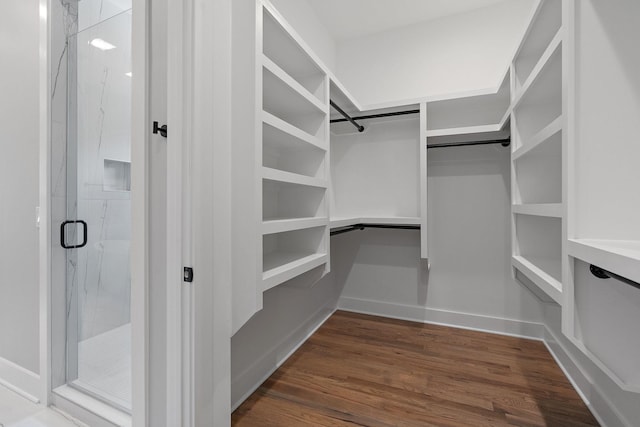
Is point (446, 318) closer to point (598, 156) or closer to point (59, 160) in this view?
point (598, 156)

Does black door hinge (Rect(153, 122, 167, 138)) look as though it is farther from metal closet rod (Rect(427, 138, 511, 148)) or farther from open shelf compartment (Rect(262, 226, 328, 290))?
metal closet rod (Rect(427, 138, 511, 148))

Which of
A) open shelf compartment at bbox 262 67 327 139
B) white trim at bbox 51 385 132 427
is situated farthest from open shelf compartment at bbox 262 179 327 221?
white trim at bbox 51 385 132 427

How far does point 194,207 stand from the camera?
99cm

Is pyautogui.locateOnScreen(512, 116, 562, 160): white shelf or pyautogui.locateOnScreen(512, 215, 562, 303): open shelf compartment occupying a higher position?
pyautogui.locateOnScreen(512, 116, 562, 160): white shelf

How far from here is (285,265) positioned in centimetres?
148

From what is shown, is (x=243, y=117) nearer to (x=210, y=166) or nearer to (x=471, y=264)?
(x=210, y=166)

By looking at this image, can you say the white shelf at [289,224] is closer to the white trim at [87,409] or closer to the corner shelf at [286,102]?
the corner shelf at [286,102]

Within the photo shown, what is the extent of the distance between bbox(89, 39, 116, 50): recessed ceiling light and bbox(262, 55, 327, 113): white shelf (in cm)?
96

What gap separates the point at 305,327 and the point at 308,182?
1296mm

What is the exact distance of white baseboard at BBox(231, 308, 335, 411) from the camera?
153cm

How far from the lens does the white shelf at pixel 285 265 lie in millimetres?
1300

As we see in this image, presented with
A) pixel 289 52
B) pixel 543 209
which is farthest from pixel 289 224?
pixel 543 209

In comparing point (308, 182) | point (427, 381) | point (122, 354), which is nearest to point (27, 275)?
point (122, 354)

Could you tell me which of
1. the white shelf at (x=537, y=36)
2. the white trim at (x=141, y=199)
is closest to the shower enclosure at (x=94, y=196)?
the white trim at (x=141, y=199)
